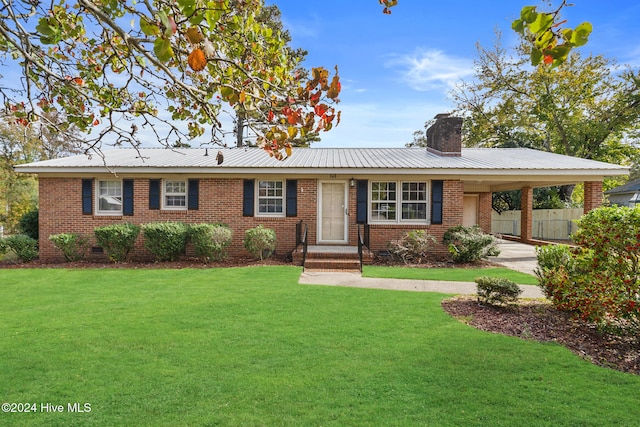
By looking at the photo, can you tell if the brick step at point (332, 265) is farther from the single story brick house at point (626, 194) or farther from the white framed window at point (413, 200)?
the single story brick house at point (626, 194)

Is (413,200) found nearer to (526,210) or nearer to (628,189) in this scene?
(526,210)

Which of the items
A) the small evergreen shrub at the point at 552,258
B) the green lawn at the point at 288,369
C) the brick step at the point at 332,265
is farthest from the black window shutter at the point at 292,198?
the small evergreen shrub at the point at 552,258

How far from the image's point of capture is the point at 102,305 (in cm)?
637

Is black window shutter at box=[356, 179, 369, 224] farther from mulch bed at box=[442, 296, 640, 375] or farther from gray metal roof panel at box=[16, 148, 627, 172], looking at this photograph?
mulch bed at box=[442, 296, 640, 375]

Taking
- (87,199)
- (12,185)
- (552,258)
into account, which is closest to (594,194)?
(552,258)

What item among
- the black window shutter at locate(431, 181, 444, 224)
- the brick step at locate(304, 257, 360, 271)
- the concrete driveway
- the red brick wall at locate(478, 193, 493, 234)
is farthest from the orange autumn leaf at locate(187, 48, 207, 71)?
the red brick wall at locate(478, 193, 493, 234)

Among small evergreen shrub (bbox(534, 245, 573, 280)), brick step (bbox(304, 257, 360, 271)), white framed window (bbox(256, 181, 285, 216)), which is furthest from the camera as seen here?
white framed window (bbox(256, 181, 285, 216))

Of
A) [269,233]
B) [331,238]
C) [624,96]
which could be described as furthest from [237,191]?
[624,96]

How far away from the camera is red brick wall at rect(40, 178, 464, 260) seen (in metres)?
12.2

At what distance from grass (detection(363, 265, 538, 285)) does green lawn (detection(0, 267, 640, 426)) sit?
9.04ft

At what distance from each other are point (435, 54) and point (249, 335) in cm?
676

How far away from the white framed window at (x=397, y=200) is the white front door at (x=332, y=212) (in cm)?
98

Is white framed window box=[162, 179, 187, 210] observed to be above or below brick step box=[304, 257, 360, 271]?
above

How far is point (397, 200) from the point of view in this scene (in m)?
12.4
